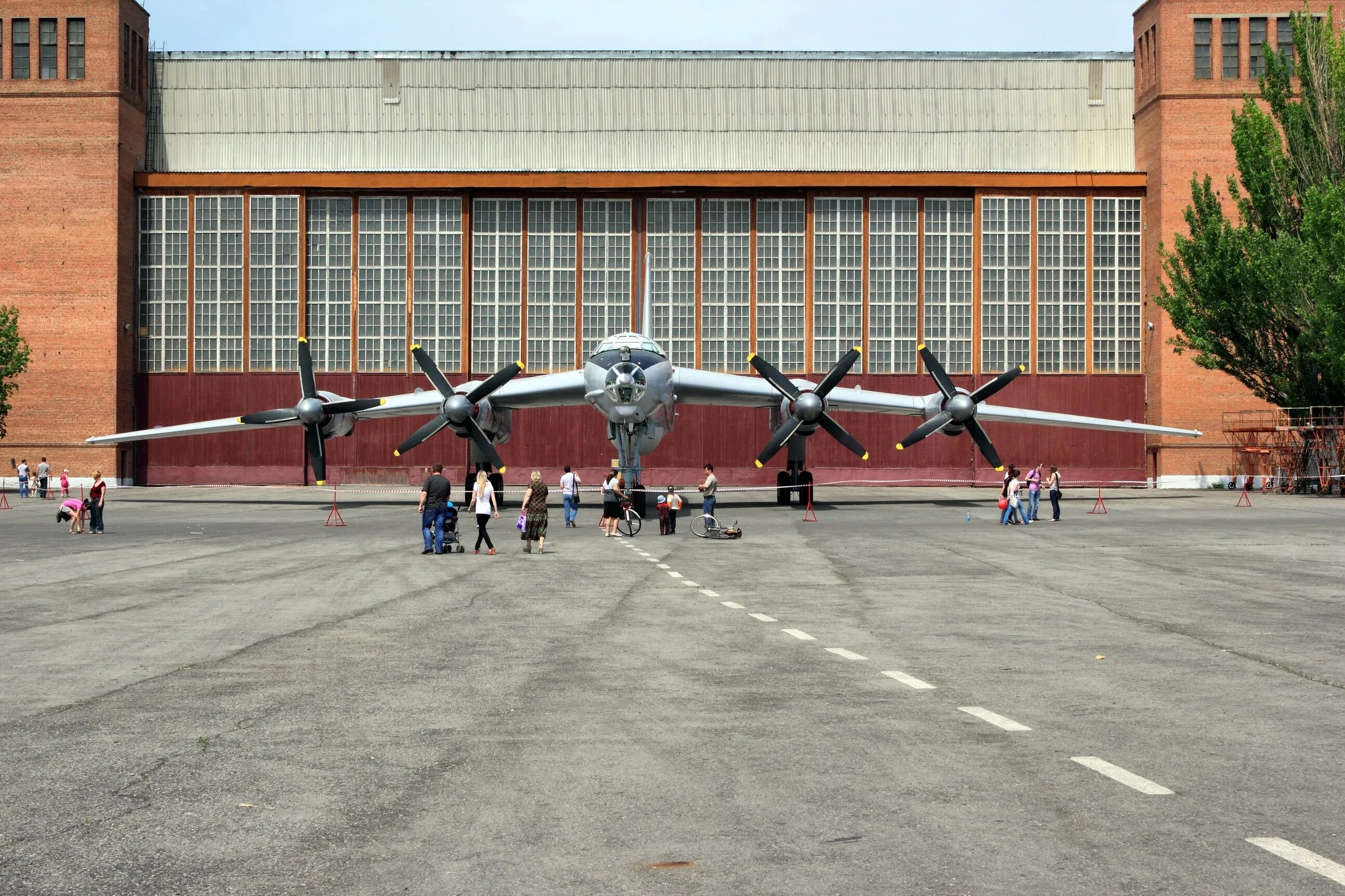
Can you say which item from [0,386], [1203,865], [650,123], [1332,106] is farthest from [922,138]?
[1203,865]

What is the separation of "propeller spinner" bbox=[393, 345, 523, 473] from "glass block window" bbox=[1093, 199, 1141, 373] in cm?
3435

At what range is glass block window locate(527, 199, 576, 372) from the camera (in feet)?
209

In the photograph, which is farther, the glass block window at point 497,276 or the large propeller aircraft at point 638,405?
the glass block window at point 497,276

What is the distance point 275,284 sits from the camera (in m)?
64.0

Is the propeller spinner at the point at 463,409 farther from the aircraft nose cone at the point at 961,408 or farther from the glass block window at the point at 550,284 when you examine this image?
the glass block window at the point at 550,284

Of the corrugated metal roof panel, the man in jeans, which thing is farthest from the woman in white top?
the corrugated metal roof panel

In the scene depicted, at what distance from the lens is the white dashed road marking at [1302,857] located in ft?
18.7

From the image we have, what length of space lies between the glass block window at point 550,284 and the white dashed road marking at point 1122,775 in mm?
56433

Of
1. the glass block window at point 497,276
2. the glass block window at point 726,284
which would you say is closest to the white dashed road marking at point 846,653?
the glass block window at point 726,284

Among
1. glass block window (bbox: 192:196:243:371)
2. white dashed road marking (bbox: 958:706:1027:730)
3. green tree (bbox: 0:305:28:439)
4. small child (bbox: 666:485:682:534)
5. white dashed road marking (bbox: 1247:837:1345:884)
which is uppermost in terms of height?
glass block window (bbox: 192:196:243:371)

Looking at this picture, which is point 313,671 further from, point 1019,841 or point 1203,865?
point 1203,865

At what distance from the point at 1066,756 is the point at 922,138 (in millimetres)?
61149

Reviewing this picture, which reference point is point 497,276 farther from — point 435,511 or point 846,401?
point 435,511

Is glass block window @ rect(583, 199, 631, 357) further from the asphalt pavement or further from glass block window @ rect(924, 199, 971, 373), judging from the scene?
the asphalt pavement
